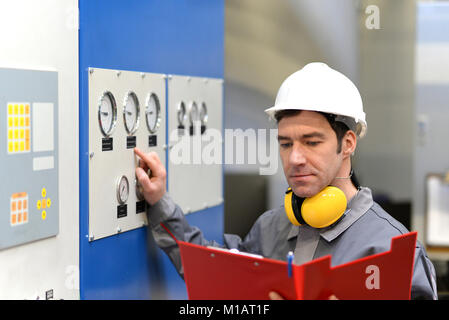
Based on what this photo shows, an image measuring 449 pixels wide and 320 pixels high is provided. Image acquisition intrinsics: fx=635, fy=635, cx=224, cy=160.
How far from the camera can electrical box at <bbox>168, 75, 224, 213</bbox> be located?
2.27 metres

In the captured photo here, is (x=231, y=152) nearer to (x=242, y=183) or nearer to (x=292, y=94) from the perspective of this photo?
(x=292, y=94)

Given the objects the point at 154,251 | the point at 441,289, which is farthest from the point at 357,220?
the point at 441,289

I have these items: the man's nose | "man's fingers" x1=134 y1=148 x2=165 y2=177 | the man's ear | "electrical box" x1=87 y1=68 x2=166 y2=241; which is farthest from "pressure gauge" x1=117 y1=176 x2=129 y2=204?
the man's ear

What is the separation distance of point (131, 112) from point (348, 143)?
0.67m

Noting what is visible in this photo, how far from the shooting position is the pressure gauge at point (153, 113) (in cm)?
207

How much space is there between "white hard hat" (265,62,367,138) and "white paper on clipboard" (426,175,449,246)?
11.2 feet

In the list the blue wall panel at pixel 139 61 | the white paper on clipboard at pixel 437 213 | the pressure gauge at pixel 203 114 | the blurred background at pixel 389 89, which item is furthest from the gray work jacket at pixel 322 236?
the white paper on clipboard at pixel 437 213

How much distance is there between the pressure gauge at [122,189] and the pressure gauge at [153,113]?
0.75ft

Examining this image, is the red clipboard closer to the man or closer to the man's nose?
the man

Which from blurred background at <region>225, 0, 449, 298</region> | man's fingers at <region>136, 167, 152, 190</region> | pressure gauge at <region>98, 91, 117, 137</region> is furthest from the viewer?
blurred background at <region>225, 0, 449, 298</region>

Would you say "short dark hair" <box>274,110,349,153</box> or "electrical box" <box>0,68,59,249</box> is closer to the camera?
"electrical box" <box>0,68,59,249</box>

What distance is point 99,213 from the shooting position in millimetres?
1802
